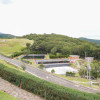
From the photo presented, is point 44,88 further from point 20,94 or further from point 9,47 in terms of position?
point 9,47

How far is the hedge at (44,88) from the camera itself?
10.1 metres

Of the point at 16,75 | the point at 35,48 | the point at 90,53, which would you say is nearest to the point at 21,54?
the point at 35,48

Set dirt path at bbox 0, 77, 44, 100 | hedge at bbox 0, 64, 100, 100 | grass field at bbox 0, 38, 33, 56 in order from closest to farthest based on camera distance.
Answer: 1. hedge at bbox 0, 64, 100, 100
2. dirt path at bbox 0, 77, 44, 100
3. grass field at bbox 0, 38, 33, 56

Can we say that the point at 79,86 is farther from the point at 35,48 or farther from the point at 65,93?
the point at 35,48

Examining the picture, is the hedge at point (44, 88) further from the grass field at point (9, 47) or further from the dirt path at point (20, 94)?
the grass field at point (9, 47)

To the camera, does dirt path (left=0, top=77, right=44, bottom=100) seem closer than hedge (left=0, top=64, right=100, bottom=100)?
No

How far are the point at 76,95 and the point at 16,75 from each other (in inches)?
320

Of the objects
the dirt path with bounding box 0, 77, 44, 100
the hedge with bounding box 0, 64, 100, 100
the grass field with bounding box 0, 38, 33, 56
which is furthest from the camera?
the grass field with bounding box 0, 38, 33, 56

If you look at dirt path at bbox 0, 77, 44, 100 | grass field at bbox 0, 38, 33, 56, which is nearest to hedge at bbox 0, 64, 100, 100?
dirt path at bbox 0, 77, 44, 100

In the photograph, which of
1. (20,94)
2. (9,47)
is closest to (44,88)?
(20,94)

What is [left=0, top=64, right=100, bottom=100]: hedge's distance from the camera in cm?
1009

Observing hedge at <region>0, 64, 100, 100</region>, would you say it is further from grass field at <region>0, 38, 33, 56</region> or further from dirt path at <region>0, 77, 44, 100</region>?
grass field at <region>0, 38, 33, 56</region>

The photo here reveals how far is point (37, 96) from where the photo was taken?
12.0 meters

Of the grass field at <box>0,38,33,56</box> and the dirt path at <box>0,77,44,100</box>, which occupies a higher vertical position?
the grass field at <box>0,38,33,56</box>
